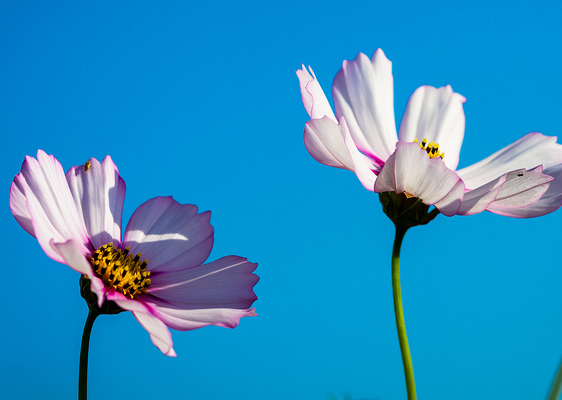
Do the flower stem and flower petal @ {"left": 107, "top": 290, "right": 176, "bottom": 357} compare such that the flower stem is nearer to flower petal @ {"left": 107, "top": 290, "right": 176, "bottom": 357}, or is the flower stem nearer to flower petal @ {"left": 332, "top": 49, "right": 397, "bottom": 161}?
flower petal @ {"left": 107, "top": 290, "right": 176, "bottom": 357}

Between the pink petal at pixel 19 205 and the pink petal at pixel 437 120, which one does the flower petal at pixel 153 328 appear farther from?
the pink petal at pixel 437 120

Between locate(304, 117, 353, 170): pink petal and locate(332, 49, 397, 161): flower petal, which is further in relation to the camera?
locate(332, 49, 397, 161): flower petal

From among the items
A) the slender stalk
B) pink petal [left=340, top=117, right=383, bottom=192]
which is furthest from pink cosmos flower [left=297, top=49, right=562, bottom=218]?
the slender stalk

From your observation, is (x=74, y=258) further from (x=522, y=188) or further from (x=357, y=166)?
(x=522, y=188)

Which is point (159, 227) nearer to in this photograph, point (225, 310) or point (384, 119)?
point (225, 310)

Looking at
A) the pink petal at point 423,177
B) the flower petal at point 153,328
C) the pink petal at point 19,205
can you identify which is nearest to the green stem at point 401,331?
the pink petal at point 423,177

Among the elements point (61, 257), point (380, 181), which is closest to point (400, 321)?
point (380, 181)

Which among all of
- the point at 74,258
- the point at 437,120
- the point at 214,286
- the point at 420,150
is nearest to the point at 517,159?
the point at 437,120
